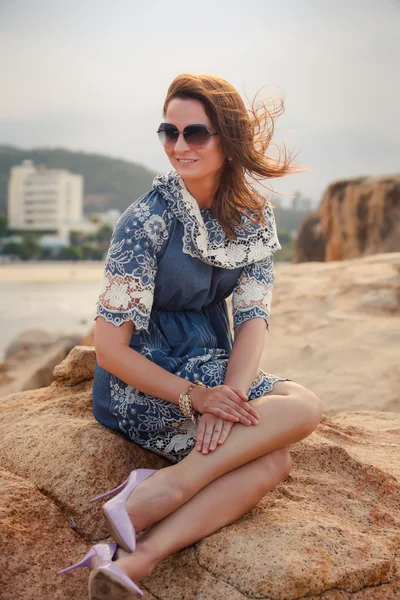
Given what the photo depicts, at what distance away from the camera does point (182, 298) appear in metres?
2.43

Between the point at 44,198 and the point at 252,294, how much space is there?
6024 centimetres

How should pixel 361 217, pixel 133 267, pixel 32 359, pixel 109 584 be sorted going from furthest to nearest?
1. pixel 361 217
2. pixel 32 359
3. pixel 133 267
4. pixel 109 584

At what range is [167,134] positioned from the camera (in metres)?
2.39

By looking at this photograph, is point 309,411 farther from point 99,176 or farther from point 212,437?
point 99,176

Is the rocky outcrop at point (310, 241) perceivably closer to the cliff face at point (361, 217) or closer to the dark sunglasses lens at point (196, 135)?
the cliff face at point (361, 217)

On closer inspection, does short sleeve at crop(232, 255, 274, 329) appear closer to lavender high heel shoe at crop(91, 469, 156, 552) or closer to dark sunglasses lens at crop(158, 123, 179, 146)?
dark sunglasses lens at crop(158, 123, 179, 146)

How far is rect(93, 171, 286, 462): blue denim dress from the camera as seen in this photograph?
7.47 ft

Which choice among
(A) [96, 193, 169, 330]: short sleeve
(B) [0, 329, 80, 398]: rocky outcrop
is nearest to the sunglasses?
(A) [96, 193, 169, 330]: short sleeve

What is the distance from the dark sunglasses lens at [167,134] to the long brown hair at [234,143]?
10cm

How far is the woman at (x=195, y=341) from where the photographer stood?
199 centimetres

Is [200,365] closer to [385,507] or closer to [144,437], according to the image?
[144,437]

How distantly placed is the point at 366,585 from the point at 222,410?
0.65m

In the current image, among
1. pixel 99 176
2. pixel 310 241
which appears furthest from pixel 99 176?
pixel 310 241

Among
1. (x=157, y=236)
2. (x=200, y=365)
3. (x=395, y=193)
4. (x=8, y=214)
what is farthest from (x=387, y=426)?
(x=8, y=214)
